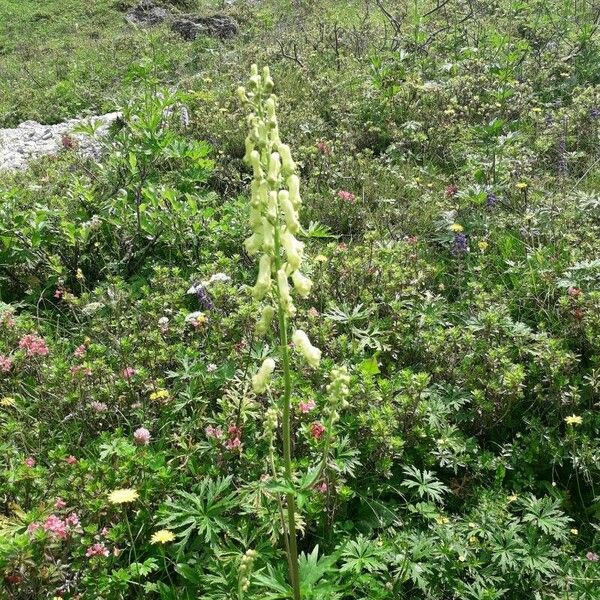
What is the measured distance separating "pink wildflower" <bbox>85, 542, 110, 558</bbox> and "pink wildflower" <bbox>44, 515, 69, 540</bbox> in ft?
0.46

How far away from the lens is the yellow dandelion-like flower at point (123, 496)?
2.84m

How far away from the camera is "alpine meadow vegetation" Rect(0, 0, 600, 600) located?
109 inches

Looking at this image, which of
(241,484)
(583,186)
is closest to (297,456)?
(241,484)

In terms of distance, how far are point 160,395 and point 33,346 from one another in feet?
3.47

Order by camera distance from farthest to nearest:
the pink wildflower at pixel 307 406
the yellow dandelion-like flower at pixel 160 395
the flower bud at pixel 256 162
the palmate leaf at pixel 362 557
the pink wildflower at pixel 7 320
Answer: the pink wildflower at pixel 7 320 → the yellow dandelion-like flower at pixel 160 395 → the pink wildflower at pixel 307 406 → the palmate leaf at pixel 362 557 → the flower bud at pixel 256 162

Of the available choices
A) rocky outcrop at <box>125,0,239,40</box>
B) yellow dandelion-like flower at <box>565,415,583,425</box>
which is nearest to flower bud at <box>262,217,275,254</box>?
yellow dandelion-like flower at <box>565,415,583,425</box>

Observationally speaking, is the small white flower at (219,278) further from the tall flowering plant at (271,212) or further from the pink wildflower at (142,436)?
the tall flowering plant at (271,212)

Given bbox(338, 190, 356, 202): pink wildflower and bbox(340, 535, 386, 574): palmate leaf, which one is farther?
bbox(338, 190, 356, 202): pink wildflower

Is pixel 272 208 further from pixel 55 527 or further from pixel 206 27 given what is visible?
pixel 206 27

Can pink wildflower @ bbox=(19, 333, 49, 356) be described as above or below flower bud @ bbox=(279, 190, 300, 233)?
below

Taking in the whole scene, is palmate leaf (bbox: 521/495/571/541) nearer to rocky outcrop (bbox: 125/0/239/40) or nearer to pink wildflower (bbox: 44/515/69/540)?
pink wildflower (bbox: 44/515/69/540)

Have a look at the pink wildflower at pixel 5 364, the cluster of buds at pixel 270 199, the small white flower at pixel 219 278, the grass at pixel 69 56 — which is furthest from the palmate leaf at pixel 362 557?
the grass at pixel 69 56

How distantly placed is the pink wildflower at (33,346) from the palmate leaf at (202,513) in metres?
1.63

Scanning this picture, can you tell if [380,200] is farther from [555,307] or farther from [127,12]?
[127,12]
